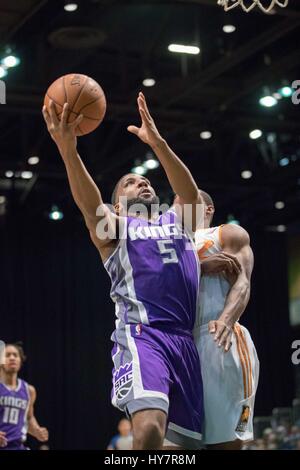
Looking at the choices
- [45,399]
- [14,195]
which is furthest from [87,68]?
[45,399]

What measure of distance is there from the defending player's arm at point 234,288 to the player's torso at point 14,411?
18.1 feet

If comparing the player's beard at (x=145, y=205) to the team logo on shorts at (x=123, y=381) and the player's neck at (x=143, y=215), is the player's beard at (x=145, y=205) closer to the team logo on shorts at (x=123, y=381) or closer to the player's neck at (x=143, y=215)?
the player's neck at (x=143, y=215)

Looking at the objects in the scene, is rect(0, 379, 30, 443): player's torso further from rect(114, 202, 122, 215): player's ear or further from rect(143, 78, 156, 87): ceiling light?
rect(114, 202, 122, 215): player's ear

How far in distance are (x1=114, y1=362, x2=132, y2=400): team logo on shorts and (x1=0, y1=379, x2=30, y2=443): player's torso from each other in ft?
18.6

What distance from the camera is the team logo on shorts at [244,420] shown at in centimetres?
527

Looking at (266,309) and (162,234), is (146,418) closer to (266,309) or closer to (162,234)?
(162,234)

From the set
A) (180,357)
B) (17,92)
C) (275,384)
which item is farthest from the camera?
(275,384)

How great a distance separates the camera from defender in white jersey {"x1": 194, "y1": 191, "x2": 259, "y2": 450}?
5199 mm

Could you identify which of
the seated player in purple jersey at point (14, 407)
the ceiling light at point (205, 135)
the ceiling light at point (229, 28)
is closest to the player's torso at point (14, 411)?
the seated player in purple jersey at point (14, 407)

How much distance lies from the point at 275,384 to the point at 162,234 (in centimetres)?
1647

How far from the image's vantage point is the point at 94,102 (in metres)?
5.25

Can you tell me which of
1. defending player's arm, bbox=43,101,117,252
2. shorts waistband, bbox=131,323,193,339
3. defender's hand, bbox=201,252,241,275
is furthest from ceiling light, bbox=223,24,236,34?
shorts waistband, bbox=131,323,193,339

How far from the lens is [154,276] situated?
5.12 m
